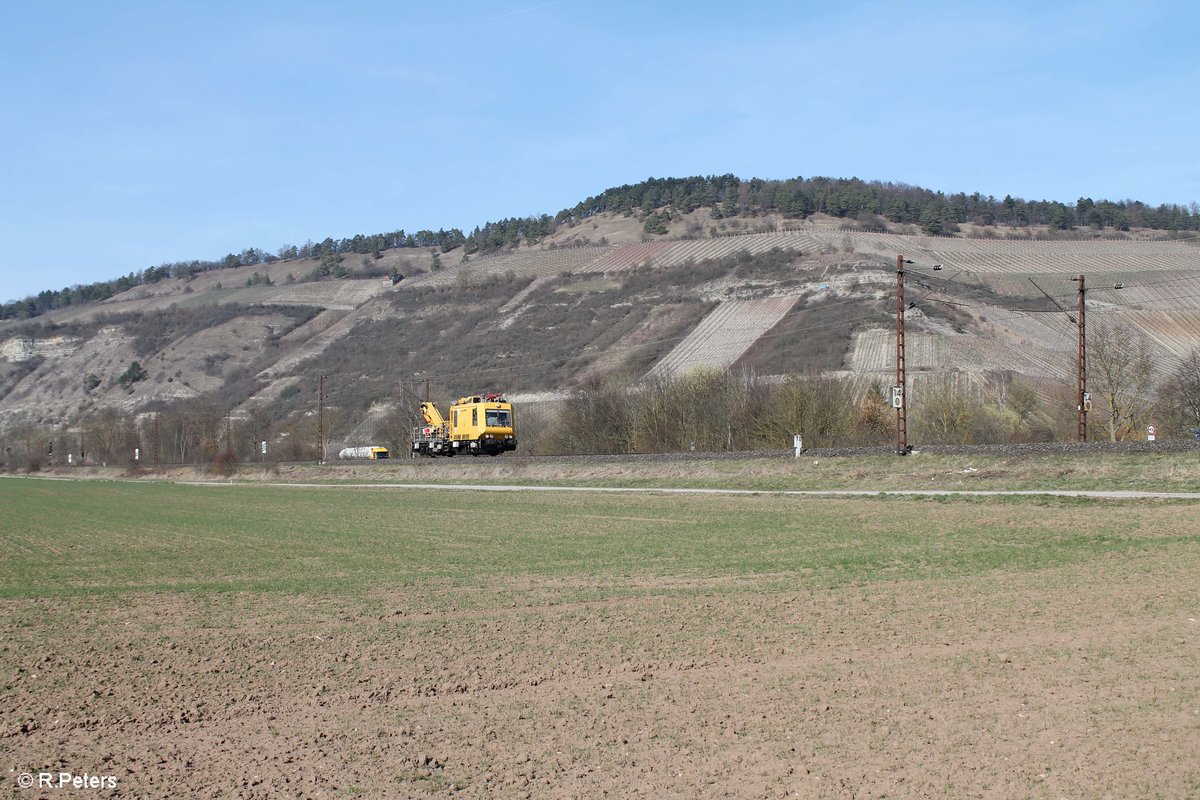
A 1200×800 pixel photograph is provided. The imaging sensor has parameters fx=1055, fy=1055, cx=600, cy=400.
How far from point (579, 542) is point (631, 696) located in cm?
1466

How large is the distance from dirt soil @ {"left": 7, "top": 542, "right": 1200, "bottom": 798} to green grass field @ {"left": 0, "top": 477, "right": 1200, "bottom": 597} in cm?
345

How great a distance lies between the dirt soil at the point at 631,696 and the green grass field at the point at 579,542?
345 centimetres

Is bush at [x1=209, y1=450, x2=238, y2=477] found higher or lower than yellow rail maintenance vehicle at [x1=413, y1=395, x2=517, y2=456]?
lower

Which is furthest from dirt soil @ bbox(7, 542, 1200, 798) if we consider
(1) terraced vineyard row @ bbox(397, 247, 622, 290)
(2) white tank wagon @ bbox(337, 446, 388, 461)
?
(1) terraced vineyard row @ bbox(397, 247, 622, 290)

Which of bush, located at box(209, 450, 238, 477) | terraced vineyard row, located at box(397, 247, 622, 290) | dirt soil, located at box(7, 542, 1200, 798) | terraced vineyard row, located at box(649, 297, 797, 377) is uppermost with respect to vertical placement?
terraced vineyard row, located at box(397, 247, 622, 290)

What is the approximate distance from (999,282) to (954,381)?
151ft

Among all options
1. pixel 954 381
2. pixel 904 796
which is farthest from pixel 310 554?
pixel 954 381

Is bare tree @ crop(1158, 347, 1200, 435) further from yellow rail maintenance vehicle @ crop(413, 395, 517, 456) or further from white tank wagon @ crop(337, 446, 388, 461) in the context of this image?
white tank wagon @ crop(337, 446, 388, 461)

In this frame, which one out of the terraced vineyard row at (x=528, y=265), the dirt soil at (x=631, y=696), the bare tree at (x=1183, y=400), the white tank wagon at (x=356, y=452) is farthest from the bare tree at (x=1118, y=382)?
the terraced vineyard row at (x=528, y=265)

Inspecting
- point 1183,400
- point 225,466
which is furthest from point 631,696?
point 225,466

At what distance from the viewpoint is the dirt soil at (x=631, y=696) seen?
7672mm

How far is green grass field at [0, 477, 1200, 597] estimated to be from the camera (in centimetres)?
1862

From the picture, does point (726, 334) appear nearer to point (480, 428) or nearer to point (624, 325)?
point (624, 325)

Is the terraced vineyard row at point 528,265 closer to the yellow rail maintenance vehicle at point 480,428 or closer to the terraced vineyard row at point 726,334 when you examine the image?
the terraced vineyard row at point 726,334
